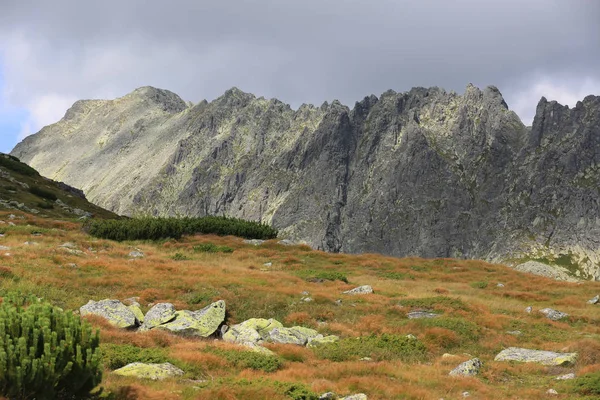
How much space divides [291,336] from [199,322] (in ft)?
12.8

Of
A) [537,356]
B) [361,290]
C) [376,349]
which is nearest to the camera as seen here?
[376,349]

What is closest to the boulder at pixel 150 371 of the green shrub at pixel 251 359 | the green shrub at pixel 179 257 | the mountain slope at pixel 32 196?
the green shrub at pixel 251 359

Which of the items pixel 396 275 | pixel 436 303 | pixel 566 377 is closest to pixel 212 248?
pixel 396 275

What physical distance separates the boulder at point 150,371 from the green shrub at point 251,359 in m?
1.95

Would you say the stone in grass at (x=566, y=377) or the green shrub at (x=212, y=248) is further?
the green shrub at (x=212, y=248)

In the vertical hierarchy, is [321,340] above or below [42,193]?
below

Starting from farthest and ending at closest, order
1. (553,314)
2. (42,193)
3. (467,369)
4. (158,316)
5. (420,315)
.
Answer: (42,193), (553,314), (420,315), (158,316), (467,369)

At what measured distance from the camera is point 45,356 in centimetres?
844

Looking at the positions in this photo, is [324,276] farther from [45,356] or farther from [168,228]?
[45,356]

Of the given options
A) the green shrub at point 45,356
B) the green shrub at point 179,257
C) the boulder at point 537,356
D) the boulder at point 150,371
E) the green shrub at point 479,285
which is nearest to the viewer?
the green shrub at point 45,356

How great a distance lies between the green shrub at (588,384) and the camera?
13.1m

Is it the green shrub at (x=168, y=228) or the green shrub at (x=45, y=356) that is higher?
the green shrub at (x=168, y=228)

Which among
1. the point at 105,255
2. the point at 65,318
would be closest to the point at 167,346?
the point at 65,318

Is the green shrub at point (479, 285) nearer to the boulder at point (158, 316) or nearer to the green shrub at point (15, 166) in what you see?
the boulder at point (158, 316)
